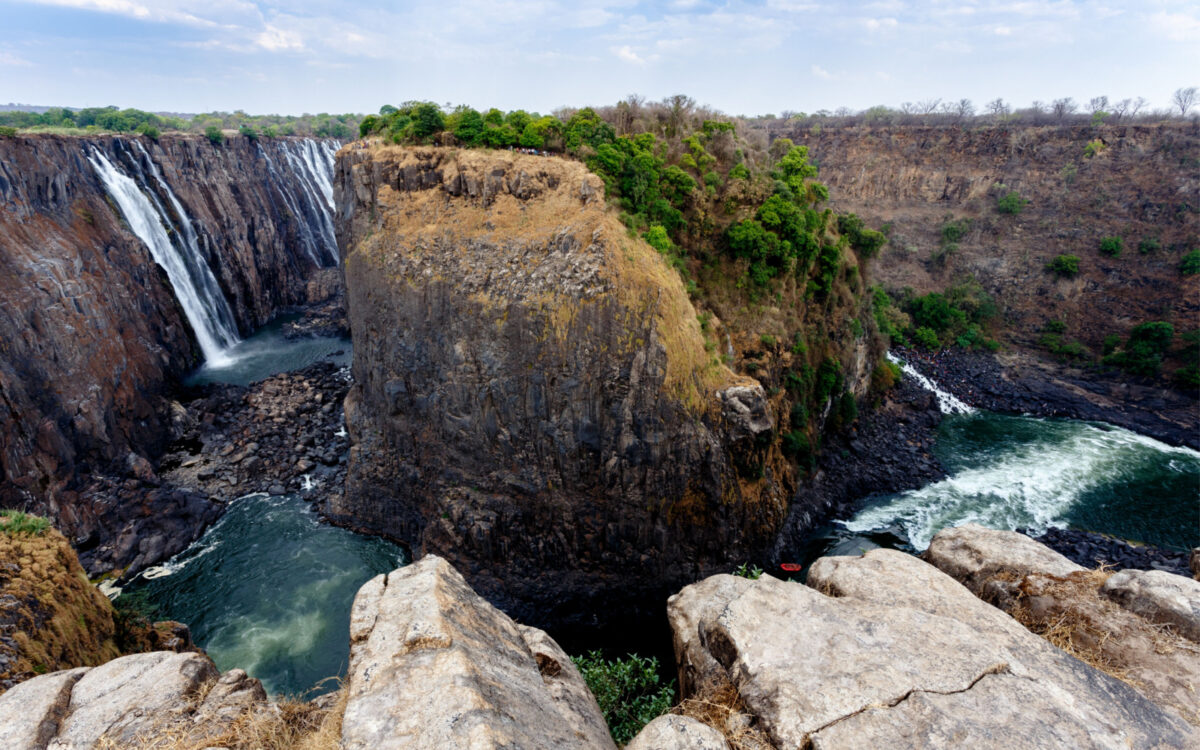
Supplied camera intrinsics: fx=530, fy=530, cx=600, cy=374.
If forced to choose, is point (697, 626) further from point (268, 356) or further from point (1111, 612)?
point (268, 356)

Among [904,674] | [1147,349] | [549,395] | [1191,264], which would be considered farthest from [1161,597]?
[1191,264]

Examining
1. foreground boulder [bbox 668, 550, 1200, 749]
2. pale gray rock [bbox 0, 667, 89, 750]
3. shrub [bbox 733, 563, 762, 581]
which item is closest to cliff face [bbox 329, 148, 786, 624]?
shrub [bbox 733, 563, 762, 581]

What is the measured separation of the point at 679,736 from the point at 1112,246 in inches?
2417

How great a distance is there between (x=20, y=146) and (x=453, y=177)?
85.4 ft

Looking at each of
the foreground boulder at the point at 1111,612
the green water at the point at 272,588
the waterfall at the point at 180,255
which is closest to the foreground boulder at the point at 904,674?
the foreground boulder at the point at 1111,612

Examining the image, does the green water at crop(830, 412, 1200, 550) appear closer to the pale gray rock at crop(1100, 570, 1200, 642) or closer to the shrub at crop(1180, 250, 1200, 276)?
the pale gray rock at crop(1100, 570, 1200, 642)

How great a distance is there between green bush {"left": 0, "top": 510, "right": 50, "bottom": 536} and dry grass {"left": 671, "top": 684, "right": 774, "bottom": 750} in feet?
48.7

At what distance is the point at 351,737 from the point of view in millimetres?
6238

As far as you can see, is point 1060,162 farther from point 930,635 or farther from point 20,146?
point 20,146

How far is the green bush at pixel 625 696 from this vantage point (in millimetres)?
11594

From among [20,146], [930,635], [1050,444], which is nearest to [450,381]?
[930,635]

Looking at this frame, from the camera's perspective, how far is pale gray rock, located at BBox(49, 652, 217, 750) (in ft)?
23.9

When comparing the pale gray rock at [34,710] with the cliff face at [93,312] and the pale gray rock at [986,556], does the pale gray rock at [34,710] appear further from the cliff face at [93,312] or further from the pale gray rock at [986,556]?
the cliff face at [93,312]

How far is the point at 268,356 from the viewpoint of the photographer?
40875mm
